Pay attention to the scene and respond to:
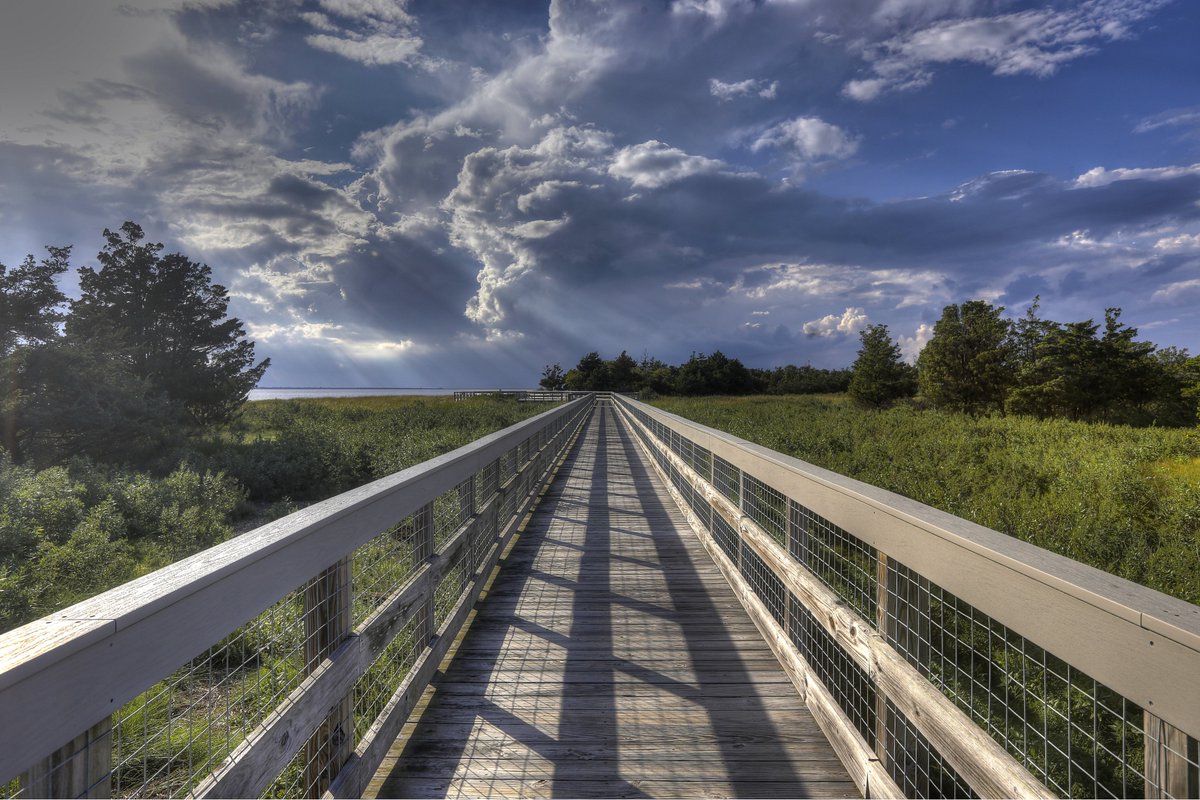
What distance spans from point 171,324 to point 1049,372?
150ft

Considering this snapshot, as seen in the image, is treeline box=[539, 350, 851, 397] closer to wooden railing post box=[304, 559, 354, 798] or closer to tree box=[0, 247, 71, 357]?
tree box=[0, 247, 71, 357]

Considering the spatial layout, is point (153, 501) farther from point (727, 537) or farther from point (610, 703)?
point (610, 703)

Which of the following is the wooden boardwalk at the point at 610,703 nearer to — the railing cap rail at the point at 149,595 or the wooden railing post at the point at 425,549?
the wooden railing post at the point at 425,549

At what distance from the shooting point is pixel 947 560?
4.71 ft

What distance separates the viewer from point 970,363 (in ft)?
122

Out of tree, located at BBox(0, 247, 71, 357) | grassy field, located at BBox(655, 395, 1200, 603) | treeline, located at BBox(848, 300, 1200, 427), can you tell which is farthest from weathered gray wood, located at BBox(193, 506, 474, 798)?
treeline, located at BBox(848, 300, 1200, 427)

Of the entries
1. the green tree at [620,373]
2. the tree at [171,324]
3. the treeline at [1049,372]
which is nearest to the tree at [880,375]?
the treeline at [1049,372]

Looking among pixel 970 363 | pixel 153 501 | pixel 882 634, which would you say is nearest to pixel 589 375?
pixel 970 363

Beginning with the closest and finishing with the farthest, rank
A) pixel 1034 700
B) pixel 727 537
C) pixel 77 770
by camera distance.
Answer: pixel 77 770 → pixel 1034 700 → pixel 727 537

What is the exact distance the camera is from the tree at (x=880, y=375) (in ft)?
148

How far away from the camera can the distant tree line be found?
14219 millimetres

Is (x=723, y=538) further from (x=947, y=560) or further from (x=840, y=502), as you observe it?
(x=947, y=560)

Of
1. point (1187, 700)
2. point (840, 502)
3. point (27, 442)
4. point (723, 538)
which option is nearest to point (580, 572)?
point (723, 538)

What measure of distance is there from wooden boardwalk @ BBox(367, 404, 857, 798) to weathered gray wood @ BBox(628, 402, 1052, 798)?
31 centimetres
